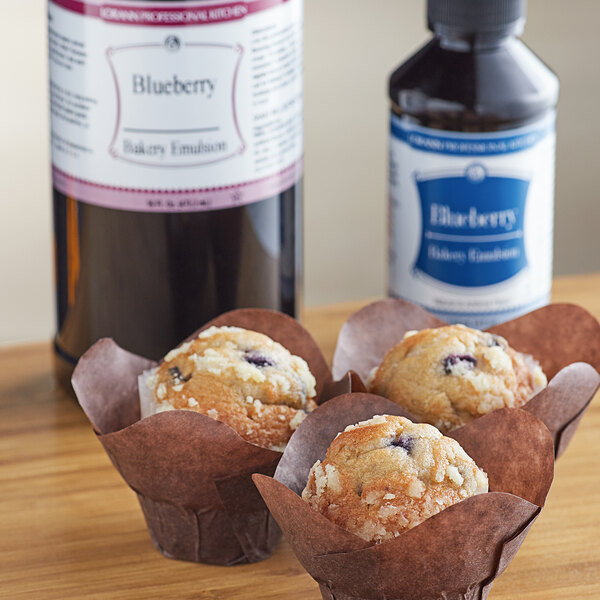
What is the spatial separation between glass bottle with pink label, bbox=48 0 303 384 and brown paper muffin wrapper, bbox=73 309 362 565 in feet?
0.38

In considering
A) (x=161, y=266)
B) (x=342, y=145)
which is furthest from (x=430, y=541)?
(x=342, y=145)

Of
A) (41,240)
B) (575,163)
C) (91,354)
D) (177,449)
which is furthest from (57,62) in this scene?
(575,163)

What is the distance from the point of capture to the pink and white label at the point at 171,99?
2.78 ft

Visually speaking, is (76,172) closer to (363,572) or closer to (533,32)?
(363,572)

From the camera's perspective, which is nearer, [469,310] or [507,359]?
[507,359]

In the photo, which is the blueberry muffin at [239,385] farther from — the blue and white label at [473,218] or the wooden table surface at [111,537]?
the blue and white label at [473,218]

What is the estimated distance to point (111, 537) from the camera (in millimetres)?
795

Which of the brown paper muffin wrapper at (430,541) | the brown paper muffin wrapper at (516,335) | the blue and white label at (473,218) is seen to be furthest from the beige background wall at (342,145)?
the brown paper muffin wrapper at (430,541)

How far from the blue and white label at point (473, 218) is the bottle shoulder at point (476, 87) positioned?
12 millimetres

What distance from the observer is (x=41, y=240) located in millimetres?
2021

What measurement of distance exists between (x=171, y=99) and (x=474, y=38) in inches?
9.5

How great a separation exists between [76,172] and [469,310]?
34cm

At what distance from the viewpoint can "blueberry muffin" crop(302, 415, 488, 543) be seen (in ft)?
2.03

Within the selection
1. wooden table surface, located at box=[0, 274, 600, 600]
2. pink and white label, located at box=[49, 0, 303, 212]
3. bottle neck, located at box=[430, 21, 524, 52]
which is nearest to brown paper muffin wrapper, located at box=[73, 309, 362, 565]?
wooden table surface, located at box=[0, 274, 600, 600]
